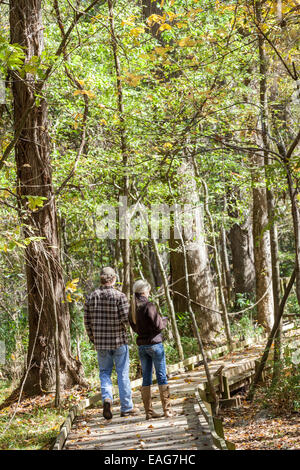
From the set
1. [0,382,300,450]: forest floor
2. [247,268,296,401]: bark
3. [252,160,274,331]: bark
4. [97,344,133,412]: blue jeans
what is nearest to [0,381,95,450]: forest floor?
[0,382,300,450]: forest floor

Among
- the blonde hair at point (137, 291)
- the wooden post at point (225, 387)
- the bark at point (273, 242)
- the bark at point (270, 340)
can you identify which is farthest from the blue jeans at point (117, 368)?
the wooden post at point (225, 387)

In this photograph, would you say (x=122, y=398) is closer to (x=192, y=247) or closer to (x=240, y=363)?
(x=240, y=363)

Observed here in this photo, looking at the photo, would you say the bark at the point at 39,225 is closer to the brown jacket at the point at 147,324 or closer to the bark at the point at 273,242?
the brown jacket at the point at 147,324

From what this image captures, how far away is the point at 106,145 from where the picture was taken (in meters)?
13.0

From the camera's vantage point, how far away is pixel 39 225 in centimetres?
904

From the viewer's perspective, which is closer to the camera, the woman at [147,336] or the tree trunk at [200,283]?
the woman at [147,336]

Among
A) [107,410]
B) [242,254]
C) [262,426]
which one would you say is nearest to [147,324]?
[107,410]

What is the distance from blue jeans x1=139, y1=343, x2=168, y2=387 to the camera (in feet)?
22.5

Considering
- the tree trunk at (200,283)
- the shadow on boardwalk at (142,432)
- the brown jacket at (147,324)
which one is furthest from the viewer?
the tree trunk at (200,283)

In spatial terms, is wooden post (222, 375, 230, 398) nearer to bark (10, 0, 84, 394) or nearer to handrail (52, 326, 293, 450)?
handrail (52, 326, 293, 450)

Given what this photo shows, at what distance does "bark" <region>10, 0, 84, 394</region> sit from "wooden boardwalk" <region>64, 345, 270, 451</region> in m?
1.33

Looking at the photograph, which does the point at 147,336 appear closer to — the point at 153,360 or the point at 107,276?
the point at 153,360

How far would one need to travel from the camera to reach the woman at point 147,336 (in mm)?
6848

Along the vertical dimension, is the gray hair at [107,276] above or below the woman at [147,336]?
above
